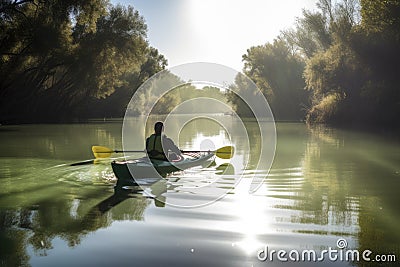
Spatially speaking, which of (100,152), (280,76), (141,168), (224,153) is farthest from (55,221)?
(280,76)

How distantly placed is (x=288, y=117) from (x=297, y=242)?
1765 inches

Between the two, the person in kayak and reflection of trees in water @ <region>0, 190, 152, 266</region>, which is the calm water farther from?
the person in kayak

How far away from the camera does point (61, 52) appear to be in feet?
105

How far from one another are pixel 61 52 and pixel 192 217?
28.0 m

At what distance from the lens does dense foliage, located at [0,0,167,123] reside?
27.3m

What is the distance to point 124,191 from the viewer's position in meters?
8.58

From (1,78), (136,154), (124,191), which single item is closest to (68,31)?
(1,78)

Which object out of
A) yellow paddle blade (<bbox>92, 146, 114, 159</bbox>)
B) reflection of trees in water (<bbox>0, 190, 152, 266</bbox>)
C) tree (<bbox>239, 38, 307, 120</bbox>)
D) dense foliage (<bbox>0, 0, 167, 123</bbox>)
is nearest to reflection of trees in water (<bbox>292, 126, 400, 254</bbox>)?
reflection of trees in water (<bbox>0, 190, 152, 266</bbox>)

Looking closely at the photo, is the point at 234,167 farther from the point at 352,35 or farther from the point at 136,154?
the point at 352,35

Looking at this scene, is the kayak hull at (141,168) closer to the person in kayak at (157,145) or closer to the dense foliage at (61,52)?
the person in kayak at (157,145)

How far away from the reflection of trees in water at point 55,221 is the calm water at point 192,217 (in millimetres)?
13

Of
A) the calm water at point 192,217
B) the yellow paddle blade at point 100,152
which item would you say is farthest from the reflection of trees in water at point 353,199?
the yellow paddle blade at point 100,152

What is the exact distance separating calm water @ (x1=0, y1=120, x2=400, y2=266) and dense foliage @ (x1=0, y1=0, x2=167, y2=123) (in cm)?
1810

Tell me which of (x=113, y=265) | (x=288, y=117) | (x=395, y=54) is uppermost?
(x=395, y=54)
